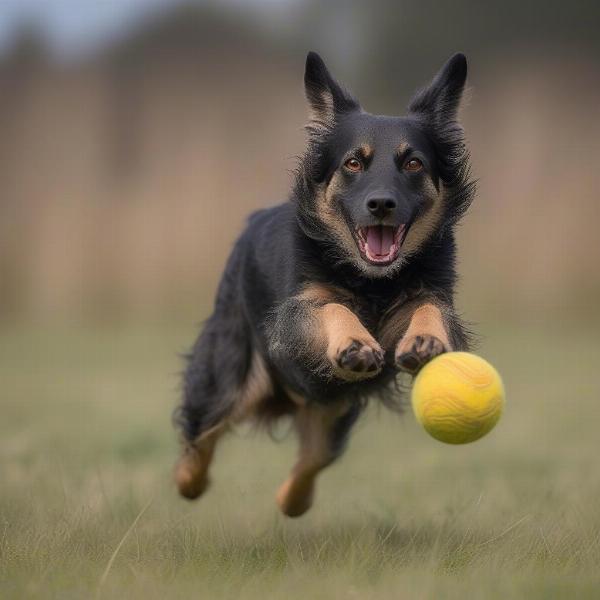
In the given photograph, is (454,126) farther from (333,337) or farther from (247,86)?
(247,86)

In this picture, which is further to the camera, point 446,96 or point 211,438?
point 211,438

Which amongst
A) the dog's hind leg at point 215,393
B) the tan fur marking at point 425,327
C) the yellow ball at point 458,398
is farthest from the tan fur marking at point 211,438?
the yellow ball at point 458,398

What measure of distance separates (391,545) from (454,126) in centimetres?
204

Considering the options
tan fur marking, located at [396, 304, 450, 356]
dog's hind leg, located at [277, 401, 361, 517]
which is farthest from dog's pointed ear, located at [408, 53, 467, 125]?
dog's hind leg, located at [277, 401, 361, 517]

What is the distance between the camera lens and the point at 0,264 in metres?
22.8

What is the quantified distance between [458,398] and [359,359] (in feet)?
1.40

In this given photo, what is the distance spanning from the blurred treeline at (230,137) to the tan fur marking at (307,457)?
1509 cm

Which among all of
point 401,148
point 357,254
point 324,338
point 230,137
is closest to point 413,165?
point 401,148

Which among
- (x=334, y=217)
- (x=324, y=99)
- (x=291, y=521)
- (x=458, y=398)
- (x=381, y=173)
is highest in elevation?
(x=324, y=99)

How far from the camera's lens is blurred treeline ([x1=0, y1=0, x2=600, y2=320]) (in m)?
21.9

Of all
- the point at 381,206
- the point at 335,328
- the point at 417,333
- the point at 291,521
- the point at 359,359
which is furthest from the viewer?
the point at 291,521

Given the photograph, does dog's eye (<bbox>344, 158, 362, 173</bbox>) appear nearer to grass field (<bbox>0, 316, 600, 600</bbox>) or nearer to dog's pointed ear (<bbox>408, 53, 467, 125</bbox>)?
dog's pointed ear (<bbox>408, 53, 467, 125</bbox>)

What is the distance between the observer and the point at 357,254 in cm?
520

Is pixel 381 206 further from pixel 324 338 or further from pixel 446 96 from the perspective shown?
pixel 446 96
